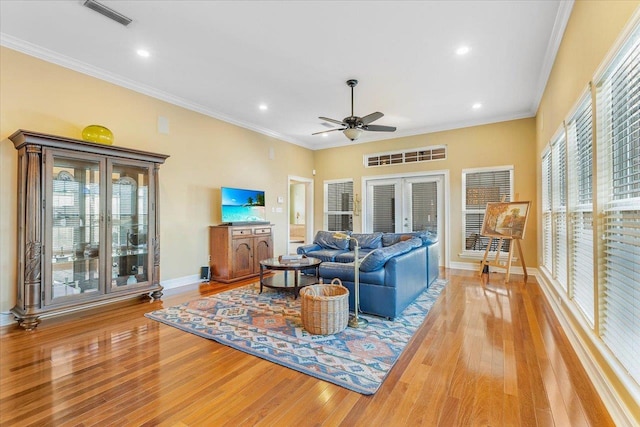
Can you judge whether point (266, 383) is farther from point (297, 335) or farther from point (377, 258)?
point (377, 258)

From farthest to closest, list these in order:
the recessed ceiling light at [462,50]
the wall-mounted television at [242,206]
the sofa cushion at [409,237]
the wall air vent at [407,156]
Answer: the wall air vent at [407,156] < the wall-mounted television at [242,206] < the sofa cushion at [409,237] < the recessed ceiling light at [462,50]

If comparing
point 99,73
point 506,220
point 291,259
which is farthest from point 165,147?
point 506,220

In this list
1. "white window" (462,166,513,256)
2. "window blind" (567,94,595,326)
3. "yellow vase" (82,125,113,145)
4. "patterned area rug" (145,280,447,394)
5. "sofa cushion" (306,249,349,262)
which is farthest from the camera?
"white window" (462,166,513,256)

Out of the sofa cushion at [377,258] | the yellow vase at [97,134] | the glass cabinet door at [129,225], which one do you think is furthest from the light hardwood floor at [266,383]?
the yellow vase at [97,134]

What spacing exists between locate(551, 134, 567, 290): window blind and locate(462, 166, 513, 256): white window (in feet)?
6.09

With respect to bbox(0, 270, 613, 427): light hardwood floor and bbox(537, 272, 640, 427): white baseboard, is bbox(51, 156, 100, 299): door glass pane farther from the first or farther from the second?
bbox(537, 272, 640, 427): white baseboard

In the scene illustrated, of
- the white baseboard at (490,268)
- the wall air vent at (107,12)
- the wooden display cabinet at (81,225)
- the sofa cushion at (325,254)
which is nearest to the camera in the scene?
the wall air vent at (107,12)

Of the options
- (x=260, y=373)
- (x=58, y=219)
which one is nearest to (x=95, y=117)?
(x=58, y=219)

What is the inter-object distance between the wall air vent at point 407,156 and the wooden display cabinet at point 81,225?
4840 millimetres

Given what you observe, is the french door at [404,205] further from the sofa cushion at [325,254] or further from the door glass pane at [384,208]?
the sofa cushion at [325,254]

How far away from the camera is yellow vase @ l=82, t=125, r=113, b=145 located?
3.55 m

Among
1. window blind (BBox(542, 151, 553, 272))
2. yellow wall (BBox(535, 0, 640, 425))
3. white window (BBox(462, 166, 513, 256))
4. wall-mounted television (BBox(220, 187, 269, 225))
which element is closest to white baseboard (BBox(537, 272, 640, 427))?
yellow wall (BBox(535, 0, 640, 425))

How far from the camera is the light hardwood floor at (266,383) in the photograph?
5.63 feet

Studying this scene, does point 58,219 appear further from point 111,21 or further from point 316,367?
point 316,367
